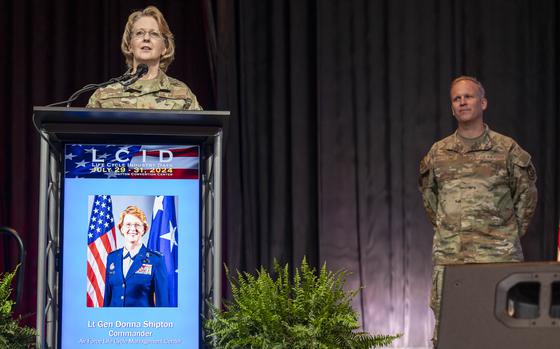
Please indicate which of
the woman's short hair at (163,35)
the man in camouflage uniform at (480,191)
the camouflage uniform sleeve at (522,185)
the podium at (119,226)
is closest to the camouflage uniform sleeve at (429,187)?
the man in camouflage uniform at (480,191)

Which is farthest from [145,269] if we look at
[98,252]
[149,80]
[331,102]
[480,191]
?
[331,102]

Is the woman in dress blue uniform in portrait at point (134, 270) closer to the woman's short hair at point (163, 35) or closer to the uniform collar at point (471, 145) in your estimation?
the woman's short hair at point (163, 35)

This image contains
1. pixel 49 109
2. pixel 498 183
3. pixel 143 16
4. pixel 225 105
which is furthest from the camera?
pixel 225 105

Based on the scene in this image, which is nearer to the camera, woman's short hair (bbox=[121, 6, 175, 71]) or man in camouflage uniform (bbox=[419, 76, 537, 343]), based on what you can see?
woman's short hair (bbox=[121, 6, 175, 71])

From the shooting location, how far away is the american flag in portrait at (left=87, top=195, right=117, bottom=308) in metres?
2.33

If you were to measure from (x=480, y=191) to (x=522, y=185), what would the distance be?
213mm

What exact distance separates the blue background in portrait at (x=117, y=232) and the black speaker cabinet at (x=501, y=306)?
3.10 ft

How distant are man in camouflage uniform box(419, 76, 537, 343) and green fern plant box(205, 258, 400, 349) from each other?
1841 mm

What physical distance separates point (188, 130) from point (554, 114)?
394 centimetres

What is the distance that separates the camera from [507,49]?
5.71 meters

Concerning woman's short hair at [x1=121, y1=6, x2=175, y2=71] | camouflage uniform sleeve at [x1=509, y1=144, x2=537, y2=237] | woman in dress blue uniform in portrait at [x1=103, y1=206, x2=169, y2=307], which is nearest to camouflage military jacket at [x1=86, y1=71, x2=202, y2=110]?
woman's short hair at [x1=121, y1=6, x2=175, y2=71]

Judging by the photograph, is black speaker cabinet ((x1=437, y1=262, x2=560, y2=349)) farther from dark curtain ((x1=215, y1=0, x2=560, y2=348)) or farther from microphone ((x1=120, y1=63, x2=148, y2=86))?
dark curtain ((x1=215, y1=0, x2=560, y2=348))

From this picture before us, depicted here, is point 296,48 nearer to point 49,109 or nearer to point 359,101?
point 359,101

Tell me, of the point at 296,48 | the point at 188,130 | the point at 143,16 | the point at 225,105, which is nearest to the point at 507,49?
the point at 296,48
